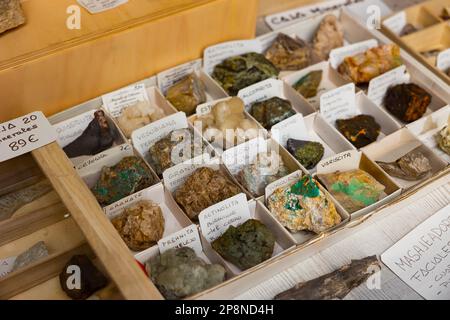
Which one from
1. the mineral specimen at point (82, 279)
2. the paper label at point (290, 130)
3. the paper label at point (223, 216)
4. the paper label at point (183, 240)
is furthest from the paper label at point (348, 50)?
the mineral specimen at point (82, 279)

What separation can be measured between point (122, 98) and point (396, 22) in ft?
4.03

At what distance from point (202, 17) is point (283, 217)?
0.71 metres

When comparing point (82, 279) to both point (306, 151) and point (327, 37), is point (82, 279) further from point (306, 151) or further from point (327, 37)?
point (327, 37)

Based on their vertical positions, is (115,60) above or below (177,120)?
above

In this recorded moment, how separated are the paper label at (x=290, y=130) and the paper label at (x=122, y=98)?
0.45 m

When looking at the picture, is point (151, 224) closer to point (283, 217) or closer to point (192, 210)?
point (192, 210)

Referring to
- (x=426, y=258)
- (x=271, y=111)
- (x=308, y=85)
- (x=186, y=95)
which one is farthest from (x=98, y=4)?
(x=426, y=258)

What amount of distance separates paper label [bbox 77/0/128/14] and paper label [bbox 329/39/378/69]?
0.81 metres

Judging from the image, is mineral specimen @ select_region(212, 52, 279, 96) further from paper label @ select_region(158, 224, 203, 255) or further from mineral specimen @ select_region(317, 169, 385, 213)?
paper label @ select_region(158, 224, 203, 255)

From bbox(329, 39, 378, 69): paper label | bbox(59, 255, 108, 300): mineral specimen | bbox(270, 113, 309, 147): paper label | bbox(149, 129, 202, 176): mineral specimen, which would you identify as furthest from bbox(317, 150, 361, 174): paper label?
bbox(59, 255, 108, 300): mineral specimen

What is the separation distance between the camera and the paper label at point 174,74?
72.7 inches
